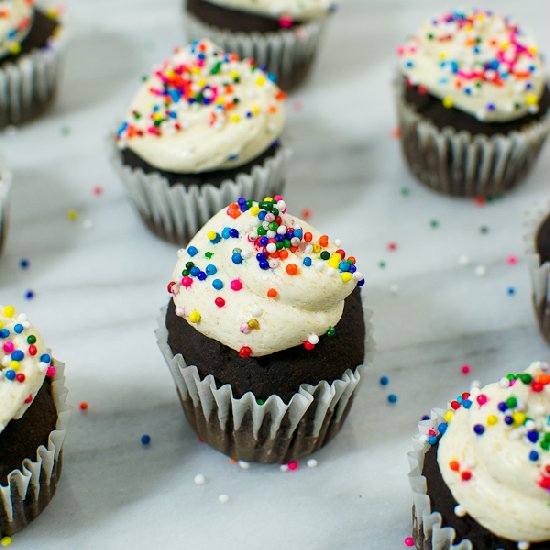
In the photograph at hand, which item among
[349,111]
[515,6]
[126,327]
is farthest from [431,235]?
[515,6]

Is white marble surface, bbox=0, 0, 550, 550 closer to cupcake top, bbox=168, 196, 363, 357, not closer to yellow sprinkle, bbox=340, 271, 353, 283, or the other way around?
cupcake top, bbox=168, 196, 363, 357

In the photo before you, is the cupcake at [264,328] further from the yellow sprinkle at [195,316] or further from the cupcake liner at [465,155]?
the cupcake liner at [465,155]

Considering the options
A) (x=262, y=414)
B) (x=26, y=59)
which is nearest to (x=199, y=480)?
(x=262, y=414)

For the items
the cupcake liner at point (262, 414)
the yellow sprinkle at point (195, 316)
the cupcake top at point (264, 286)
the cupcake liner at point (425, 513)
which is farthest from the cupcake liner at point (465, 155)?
the yellow sprinkle at point (195, 316)

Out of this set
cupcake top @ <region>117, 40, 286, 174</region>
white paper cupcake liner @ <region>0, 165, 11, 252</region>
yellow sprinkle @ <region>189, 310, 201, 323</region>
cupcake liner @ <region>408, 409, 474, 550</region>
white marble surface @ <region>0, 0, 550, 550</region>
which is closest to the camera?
cupcake liner @ <region>408, 409, 474, 550</region>

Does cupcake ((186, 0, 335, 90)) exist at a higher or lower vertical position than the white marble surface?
higher

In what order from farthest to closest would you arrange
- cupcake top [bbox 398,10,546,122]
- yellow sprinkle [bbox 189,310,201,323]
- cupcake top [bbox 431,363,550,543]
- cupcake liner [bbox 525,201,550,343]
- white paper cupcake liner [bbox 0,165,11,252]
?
cupcake top [bbox 398,10,546,122], white paper cupcake liner [bbox 0,165,11,252], cupcake liner [bbox 525,201,550,343], yellow sprinkle [bbox 189,310,201,323], cupcake top [bbox 431,363,550,543]

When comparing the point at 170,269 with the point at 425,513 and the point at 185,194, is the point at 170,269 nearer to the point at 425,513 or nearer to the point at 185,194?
the point at 185,194

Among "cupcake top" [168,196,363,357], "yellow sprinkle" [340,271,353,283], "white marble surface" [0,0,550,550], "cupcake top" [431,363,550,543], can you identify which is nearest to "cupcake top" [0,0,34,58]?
"white marble surface" [0,0,550,550]
